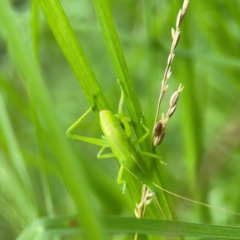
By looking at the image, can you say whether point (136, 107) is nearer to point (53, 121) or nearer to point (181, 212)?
point (53, 121)

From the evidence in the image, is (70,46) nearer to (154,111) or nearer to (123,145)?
(123,145)

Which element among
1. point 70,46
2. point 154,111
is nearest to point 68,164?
point 70,46

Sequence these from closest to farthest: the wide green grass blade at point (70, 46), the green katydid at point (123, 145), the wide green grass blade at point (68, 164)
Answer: the wide green grass blade at point (68, 164) → the wide green grass blade at point (70, 46) → the green katydid at point (123, 145)

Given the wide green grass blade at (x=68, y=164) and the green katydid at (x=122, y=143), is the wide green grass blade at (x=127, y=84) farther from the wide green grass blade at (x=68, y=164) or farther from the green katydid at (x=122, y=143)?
the wide green grass blade at (x=68, y=164)

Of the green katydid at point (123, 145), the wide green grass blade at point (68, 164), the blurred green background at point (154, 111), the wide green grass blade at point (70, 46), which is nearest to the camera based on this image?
the wide green grass blade at point (68, 164)

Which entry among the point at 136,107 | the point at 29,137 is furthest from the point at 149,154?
the point at 29,137

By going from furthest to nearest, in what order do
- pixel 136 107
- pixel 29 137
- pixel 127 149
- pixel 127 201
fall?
pixel 29 137 → pixel 127 201 → pixel 127 149 → pixel 136 107

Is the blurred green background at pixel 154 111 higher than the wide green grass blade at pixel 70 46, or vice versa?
the blurred green background at pixel 154 111

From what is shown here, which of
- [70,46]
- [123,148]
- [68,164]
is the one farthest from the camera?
[123,148]

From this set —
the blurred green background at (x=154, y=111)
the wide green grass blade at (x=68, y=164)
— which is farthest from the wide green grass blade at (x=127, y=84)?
the wide green grass blade at (x=68, y=164)
